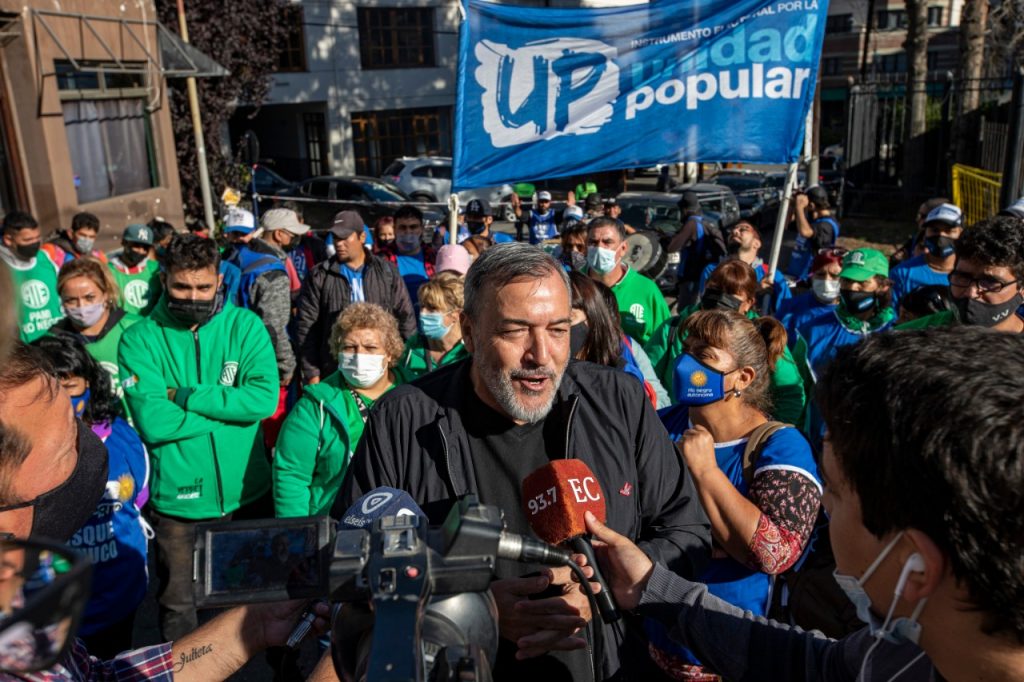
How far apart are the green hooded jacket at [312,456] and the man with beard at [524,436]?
112 centimetres

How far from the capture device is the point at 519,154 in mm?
5898

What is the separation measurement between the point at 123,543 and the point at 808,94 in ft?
16.0

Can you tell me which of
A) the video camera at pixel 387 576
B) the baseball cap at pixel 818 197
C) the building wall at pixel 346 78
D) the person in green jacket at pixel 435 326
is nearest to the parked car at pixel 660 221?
the baseball cap at pixel 818 197

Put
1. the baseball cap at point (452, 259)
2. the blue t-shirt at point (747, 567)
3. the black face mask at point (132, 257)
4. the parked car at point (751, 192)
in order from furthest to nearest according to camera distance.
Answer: the parked car at point (751, 192) → the black face mask at point (132, 257) → the baseball cap at point (452, 259) → the blue t-shirt at point (747, 567)

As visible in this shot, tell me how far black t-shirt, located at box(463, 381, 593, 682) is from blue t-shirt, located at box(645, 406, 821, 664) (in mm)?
541

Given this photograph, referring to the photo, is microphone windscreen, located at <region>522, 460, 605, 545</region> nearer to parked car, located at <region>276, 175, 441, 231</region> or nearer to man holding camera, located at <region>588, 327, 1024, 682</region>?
man holding camera, located at <region>588, 327, 1024, 682</region>

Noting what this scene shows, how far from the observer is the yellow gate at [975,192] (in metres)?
12.5

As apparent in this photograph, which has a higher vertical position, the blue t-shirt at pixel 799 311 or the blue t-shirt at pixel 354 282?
the blue t-shirt at pixel 354 282

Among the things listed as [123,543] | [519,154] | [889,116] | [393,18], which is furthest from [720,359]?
[393,18]

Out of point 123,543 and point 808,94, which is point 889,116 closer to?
point 808,94

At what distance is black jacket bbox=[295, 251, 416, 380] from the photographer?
5898mm

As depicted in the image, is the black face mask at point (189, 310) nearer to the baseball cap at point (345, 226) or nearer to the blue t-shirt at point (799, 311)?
the baseball cap at point (345, 226)

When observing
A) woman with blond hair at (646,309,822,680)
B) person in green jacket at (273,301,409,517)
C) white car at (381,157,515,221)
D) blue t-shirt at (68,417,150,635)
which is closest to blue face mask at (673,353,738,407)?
woman with blond hair at (646,309,822,680)

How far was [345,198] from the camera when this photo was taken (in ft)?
68.3
